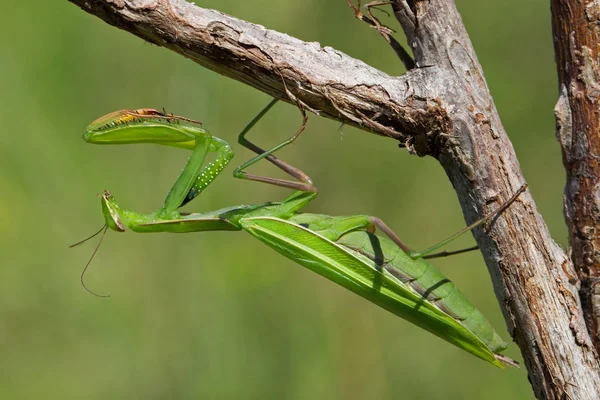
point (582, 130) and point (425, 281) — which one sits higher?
point (582, 130)

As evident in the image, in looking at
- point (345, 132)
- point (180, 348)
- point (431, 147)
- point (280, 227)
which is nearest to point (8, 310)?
point (180, 348)

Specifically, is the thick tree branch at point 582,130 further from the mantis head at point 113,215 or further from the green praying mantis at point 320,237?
the mantis head at point 113,215

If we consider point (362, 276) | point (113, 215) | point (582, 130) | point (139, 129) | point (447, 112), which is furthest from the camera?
point (113, 215)

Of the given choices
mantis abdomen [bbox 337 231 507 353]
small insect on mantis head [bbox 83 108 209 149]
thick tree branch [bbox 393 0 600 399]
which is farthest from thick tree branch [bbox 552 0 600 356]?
small insect on mantis head [bbox 83 108 209 149]

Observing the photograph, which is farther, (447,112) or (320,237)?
(320,237)

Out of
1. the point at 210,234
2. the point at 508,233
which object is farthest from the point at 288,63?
the point at 210,234

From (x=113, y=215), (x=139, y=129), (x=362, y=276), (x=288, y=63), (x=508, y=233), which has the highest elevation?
(x=288, y=63)

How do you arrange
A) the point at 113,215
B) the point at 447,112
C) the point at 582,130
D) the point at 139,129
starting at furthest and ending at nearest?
the point at 113,215
the point at 139,129
the point at 582,130
the point at 447,112

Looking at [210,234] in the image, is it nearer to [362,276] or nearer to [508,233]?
[362,276]
